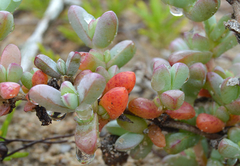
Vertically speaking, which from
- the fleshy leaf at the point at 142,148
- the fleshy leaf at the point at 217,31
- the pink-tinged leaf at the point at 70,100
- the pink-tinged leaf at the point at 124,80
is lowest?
the fleshy leaf at the point at 142,148

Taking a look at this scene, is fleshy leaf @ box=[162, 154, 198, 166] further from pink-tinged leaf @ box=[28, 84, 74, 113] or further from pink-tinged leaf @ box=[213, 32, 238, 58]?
pink-tinged leaf @ box=[28, 84, 74, 113]

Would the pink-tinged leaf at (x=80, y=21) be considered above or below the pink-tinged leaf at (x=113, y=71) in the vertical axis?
above

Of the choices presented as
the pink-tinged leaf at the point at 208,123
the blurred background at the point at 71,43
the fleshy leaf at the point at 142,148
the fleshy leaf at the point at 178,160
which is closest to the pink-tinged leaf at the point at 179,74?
the pink-tinged leaf at the point at 208,123

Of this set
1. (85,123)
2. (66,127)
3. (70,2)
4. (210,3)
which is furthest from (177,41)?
(70,2)

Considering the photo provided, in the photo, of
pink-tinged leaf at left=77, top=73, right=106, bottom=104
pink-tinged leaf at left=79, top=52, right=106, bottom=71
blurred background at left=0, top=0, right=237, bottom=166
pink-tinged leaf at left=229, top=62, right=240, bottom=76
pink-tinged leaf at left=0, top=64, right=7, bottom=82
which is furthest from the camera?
blurred background at left=0, top=0, right=237, bottom=166

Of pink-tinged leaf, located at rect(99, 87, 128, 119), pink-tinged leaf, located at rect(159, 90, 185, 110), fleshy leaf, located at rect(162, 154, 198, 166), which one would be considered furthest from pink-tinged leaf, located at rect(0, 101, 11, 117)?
fleshy leaf, located at rect(162, 154, 198, 166)

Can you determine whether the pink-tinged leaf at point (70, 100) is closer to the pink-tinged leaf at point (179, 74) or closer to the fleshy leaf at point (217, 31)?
the pink-tinged leaf at point (179, 74)

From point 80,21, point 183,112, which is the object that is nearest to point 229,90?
point 183,112
